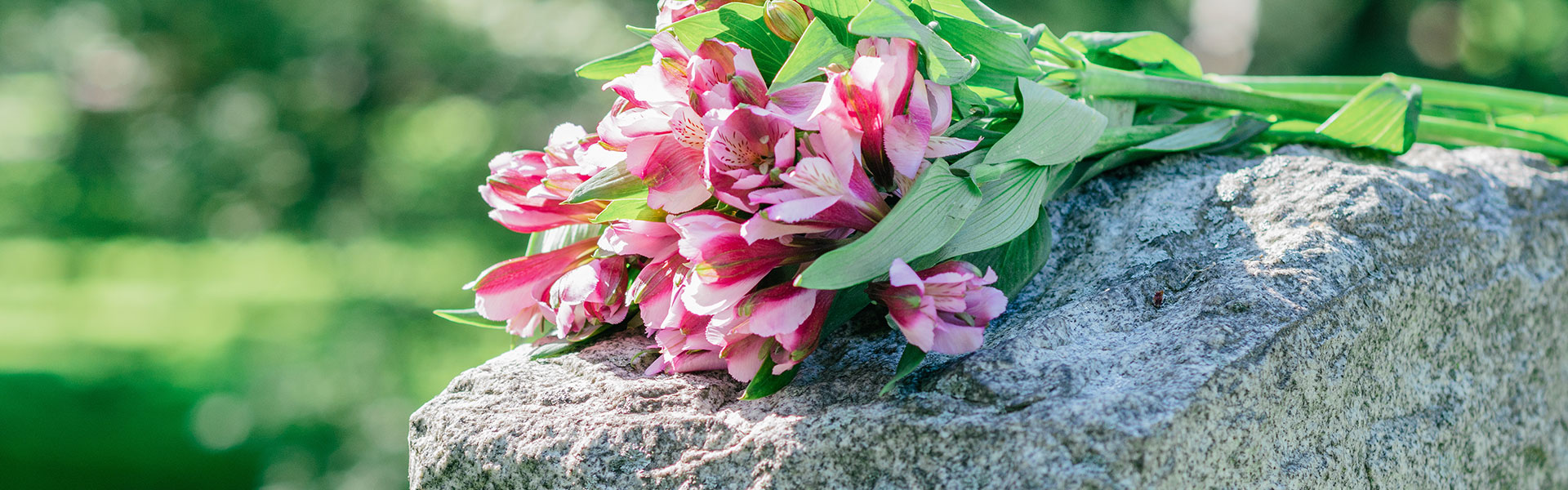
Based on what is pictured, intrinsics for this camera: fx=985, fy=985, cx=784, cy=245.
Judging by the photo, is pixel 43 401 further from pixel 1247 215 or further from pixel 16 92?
pixel 1247 215

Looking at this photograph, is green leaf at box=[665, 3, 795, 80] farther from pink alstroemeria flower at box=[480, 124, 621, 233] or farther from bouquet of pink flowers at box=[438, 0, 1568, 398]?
pink alstroemeria flower at box=[480, 124, 621, 233]

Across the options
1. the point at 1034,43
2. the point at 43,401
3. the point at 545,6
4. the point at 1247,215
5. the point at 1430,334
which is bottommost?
the point at 43,401

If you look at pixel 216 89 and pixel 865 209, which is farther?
pixel 216 89

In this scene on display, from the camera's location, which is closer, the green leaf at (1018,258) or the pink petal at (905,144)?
the pink petal at (905,144)

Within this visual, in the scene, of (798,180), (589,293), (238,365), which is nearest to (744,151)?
(798,180)

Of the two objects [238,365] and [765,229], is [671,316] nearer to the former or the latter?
[765,229]

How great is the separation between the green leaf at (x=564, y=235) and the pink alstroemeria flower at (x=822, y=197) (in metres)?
0.34

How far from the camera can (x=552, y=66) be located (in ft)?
14.0

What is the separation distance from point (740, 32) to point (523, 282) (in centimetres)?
34

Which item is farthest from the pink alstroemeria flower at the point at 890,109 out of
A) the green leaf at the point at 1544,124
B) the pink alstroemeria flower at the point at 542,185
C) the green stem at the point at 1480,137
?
the green leaf at the point at 1544,124

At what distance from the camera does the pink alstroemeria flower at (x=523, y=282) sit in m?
0.95

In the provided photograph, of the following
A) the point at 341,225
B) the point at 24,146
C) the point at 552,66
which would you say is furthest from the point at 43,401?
the point at 24,146

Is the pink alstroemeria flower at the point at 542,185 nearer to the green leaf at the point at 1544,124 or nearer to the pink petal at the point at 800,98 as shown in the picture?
the pink petal at the point at 800,98

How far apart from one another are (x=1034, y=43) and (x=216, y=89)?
16.3 ft
